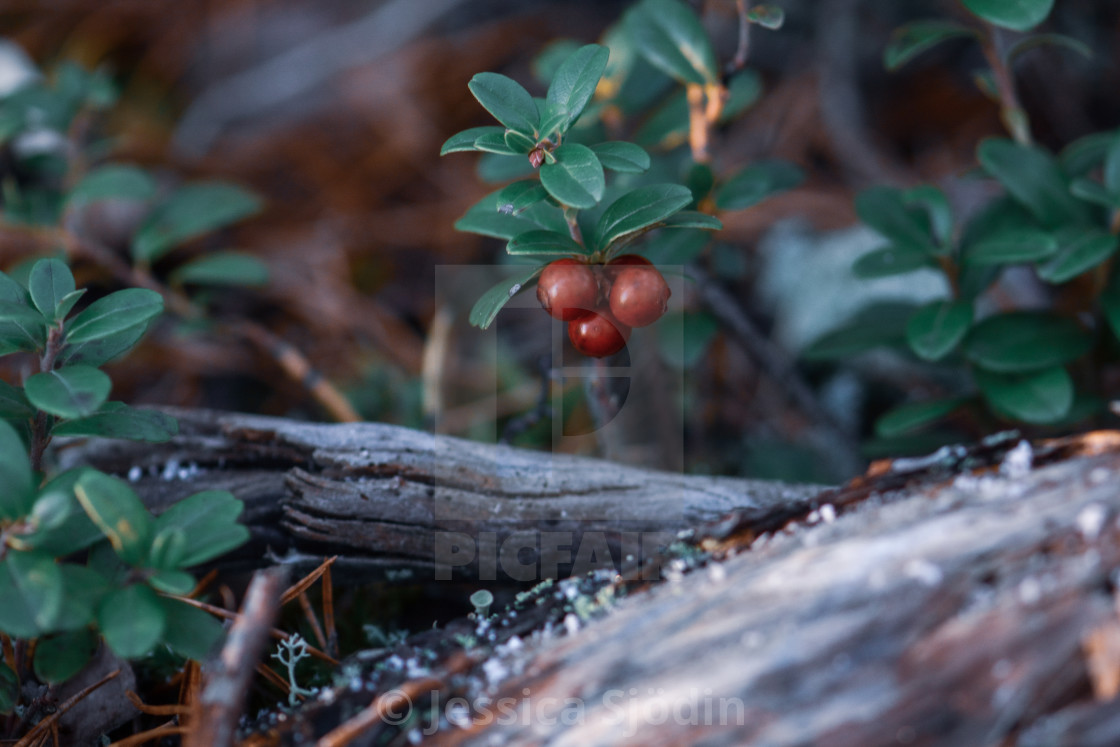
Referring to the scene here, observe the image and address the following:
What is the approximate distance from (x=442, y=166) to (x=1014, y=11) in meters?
2.68

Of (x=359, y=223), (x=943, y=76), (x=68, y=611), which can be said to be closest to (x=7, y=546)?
(x=68, y=611)

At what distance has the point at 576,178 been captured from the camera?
135 centimetres

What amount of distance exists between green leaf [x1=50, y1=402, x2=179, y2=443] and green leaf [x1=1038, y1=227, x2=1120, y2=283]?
188cm

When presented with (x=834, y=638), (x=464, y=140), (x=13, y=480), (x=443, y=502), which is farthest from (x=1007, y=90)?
(x=13, y=480)

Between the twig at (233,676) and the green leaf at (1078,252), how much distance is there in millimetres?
1720

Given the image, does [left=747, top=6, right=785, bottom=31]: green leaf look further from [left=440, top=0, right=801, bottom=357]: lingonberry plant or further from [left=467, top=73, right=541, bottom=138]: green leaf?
[left=467, top=73, right=541, bottom=138]: green leaf

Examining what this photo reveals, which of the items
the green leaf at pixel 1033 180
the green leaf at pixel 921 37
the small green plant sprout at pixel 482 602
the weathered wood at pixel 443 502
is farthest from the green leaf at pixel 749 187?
the small green plant sprout at pixel 482 602

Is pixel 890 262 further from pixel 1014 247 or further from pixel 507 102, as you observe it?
pixel 507 102

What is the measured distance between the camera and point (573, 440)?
271 cm

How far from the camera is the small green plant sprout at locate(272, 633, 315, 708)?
145 centimetres

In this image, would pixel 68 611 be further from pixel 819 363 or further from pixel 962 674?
pixel 819 363

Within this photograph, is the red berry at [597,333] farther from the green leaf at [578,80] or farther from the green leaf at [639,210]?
the green leaf at [578,80]

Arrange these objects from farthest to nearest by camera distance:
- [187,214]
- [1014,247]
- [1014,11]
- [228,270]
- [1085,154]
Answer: [187,214] < [228,270] < [1085,154] < [1014,247] < [1014,11]

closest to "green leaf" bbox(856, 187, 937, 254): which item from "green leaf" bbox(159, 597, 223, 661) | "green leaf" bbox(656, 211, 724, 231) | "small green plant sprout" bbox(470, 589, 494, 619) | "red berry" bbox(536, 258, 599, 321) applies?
"green leaf" bbox(656, 211, 724, 231)
